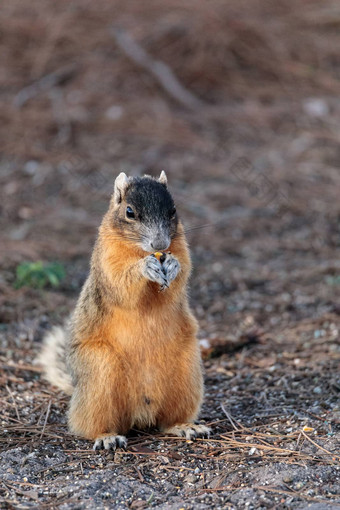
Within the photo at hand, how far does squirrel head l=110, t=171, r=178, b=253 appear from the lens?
3.60 m

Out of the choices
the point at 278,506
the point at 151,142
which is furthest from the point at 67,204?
the point at 278,506

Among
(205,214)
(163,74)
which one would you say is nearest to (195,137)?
(163,74)

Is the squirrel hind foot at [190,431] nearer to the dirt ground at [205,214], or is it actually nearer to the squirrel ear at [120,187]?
the dirt ground at [205,214]

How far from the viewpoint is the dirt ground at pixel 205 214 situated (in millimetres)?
3449

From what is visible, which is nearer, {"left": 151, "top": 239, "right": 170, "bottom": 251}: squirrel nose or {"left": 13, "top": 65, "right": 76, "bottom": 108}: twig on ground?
{"left": 151, "top": 239, "right": 170, "bottom": 251}: squirrel nose

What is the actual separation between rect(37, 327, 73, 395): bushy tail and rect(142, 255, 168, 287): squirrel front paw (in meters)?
1.13

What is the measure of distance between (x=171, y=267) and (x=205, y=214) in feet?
14.5

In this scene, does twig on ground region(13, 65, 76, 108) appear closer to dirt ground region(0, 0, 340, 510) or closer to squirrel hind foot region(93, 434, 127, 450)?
dirt ground region(0, 0, 340, 510)

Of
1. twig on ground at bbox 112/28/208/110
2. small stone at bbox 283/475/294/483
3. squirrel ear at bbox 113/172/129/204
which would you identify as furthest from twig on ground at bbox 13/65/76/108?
small stone at bbox 283/475/294/483

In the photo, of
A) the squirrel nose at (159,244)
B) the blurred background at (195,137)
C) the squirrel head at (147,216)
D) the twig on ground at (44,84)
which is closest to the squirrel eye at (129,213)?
the squirrel head at (147,216)

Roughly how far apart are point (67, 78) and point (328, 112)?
12.0 ft

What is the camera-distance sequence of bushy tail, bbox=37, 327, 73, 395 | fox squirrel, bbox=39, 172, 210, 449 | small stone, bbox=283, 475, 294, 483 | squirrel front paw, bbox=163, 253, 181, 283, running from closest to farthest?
1. small stone, bbox=283, 475, 294, 483
2. squirrel front paw, bbox=163, 253, 181, 283
3. fox squirrel, bbox=39, 172, 210, 449
4. bushy tail, bbox=37, 327, 73, 395

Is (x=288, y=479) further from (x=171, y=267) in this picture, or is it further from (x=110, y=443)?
(x=171, y=267)

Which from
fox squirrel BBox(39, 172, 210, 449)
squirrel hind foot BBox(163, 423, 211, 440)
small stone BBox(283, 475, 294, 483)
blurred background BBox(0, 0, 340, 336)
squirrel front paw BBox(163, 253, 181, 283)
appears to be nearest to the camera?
small stone BBox(283, 475, 294, 483)
